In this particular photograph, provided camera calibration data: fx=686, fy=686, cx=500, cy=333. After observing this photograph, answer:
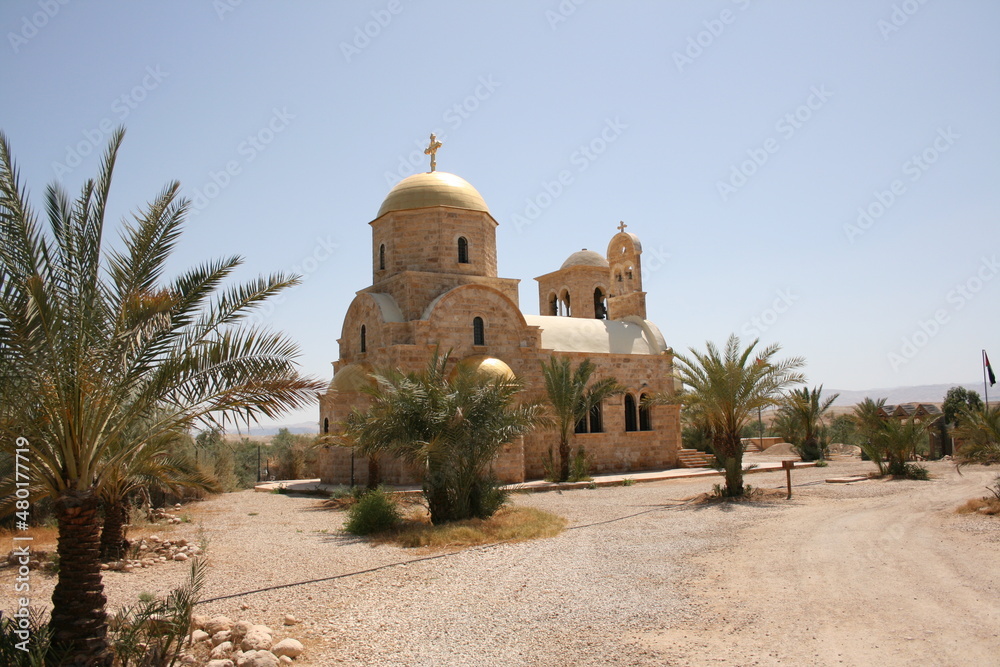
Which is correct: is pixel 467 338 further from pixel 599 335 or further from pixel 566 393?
pixel 599 335

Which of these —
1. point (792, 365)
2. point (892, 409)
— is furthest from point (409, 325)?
point (892, 409)

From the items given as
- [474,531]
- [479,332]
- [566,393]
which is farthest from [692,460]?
[474,531]

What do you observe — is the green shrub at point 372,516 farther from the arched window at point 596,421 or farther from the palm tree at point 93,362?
the arched window at point 596,421

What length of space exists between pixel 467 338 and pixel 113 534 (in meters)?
10.5

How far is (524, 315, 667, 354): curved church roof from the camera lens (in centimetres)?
2139

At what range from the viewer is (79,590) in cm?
482

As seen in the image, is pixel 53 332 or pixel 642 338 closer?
pixel 53 332

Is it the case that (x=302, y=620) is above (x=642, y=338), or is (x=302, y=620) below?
below

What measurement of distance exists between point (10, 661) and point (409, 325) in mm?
13266

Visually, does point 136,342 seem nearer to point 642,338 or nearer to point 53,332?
point 53,332

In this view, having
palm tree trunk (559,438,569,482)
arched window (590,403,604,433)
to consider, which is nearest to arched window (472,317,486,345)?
palm tree trunk (559,438,569,482)

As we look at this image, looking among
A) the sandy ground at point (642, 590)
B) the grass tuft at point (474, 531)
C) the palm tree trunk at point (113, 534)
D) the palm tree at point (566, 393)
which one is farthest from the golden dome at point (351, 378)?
the palm tree trunk at point (113, 534)

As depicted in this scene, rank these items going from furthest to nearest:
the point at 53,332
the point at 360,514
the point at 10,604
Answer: the point at 360,514, the point at 10,604, the point at 53,332

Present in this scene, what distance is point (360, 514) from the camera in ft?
34.3
